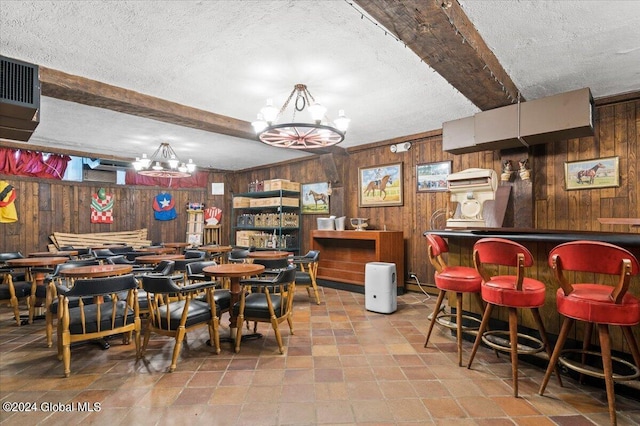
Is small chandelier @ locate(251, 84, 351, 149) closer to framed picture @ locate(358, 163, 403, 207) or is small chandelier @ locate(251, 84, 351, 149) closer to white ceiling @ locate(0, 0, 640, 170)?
white ceiling @ locate(0, 0, 640, 170)

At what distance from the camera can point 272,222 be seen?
25.1 feet

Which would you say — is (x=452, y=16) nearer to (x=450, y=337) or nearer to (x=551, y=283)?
(x=551, y=283)

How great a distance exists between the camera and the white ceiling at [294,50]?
233 centimetres

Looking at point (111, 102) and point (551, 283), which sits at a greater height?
point (111, 102)

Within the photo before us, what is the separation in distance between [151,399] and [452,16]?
11.5 feet

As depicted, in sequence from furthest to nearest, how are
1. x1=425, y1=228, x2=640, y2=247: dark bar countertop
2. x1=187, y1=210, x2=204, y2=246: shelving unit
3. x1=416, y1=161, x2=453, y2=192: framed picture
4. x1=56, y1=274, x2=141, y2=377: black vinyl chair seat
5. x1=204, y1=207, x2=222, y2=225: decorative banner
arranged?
x1=204, y1=207, x2=222, y2=225: decorative banner
x1=187, y1=210, x2=204, y2=246: shelving unit
x1=416, y1=161, x2=453, y2=192: framed picture
x1=56, y1=274, x2=141, y2=377: black vinyl chair seat
x1=425, y1=228, x2=640, y2=247: dark bar countertop

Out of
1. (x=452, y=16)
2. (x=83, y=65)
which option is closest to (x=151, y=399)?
(x=83, y=65)

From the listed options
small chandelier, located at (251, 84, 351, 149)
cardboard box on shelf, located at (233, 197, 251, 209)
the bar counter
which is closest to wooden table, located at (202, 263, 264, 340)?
small chandelier, located at (251, 84, 351, 149)

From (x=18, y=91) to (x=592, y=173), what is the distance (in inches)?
249

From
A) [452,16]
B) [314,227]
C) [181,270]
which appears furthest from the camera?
[314,227]

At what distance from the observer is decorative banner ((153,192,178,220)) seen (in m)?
8.33

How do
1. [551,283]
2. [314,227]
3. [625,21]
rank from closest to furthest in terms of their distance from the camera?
[625,21] < [551,283] < [314,227]

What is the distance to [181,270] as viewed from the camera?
3994mm

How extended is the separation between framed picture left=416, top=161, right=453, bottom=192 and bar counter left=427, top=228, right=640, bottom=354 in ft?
7.28
